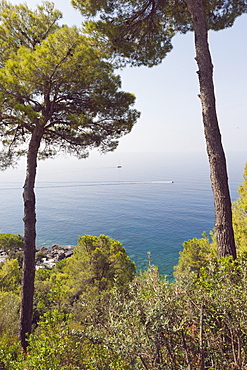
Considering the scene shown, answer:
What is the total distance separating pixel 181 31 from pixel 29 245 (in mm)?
6927

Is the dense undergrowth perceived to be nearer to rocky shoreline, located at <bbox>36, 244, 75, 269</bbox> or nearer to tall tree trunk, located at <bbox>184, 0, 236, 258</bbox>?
tall tree trunk, located at <bbox>184, 0, 236, 258</bbox>

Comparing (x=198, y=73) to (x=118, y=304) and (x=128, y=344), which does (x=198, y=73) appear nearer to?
(x=118, y=304)

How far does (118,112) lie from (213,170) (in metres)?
3.62

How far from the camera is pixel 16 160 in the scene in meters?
7.03

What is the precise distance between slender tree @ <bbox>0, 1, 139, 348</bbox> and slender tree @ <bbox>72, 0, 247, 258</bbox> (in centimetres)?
83

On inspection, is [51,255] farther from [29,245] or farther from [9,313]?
[29,245]

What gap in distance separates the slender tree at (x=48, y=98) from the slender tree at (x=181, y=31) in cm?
83

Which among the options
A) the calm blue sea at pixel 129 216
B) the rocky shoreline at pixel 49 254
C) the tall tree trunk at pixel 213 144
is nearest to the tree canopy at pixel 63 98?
the tall tree trunk at pixel 213 144

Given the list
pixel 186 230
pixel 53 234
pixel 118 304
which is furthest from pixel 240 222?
pixel 53 234

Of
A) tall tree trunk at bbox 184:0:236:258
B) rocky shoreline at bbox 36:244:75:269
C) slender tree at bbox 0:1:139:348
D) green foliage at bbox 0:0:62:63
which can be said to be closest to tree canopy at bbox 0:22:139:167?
slender tree at bbox 0:1:139:348

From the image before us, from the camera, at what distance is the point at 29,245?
497 cm

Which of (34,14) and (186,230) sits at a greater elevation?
(34,14)

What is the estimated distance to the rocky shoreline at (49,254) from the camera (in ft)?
91.7

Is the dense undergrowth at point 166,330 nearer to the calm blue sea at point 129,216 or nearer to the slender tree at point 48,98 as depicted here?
the slender tree at point 48,98
